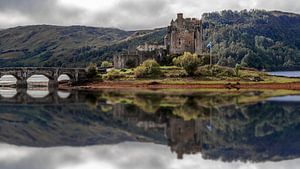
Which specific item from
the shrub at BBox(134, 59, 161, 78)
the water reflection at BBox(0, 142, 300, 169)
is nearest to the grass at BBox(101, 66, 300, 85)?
the shrub at BBox(134, 59, 161, 78)

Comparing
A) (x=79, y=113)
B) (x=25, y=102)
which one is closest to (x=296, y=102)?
(x=79, y=113)

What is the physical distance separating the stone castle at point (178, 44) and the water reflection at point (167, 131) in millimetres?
72245

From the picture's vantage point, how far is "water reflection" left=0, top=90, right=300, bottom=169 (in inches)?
1506

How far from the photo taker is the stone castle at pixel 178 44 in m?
150

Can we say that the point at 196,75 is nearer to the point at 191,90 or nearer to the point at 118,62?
the point at 191,90

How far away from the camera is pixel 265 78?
409 ft

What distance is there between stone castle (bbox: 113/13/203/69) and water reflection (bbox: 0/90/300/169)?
72.2 metres

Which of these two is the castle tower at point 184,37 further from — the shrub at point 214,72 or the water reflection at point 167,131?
the water reflection at point 167,131

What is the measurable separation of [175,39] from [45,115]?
87091 mm

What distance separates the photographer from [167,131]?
48.8 meters

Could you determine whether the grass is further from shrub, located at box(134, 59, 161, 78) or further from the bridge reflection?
the bridge reflection

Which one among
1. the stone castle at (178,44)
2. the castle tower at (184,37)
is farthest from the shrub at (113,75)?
the castle tower at (184,37)

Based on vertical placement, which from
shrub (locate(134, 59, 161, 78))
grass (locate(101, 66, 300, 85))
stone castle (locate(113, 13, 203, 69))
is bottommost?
grass (locate(101, 66, 300, 85))

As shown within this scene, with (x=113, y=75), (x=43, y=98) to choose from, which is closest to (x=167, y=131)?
(x=43, y=98)
